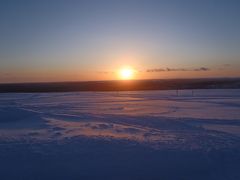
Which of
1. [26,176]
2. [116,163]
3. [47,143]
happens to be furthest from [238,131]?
[26,176]

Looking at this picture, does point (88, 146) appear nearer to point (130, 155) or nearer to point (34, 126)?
point (130, 155)

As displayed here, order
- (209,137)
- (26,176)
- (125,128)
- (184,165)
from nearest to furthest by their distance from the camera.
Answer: (26,176) < (184,165) < (209,137) < (125,128)

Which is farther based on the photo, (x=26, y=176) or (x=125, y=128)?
(x=125, y=128)

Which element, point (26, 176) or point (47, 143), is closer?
point (26, 176)

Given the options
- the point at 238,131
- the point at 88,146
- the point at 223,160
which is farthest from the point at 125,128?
the point at 223,160

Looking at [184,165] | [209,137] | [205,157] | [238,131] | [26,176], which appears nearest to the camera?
[26,176]

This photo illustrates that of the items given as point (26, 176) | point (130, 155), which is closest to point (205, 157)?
point (130, 155)

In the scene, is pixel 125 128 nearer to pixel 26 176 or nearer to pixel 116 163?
pixel 116 163

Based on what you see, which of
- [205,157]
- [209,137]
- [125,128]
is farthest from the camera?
[125,128]

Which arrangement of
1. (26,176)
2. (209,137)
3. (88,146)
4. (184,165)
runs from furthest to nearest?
(209,137)
(88,146)
(184,165)
(26,176)
